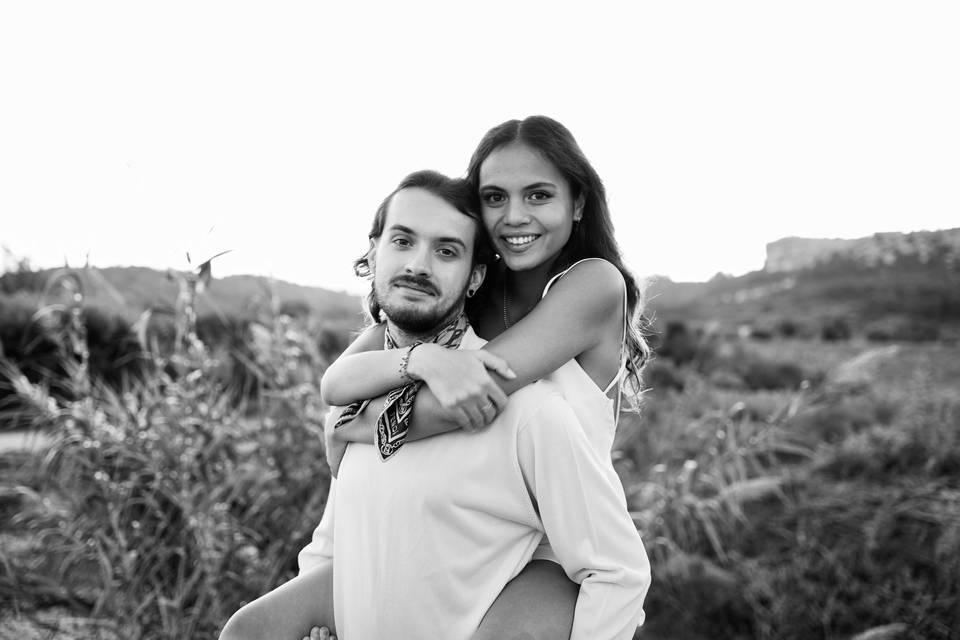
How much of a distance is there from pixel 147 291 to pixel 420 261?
643 cm

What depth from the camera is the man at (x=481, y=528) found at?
1.91 metres

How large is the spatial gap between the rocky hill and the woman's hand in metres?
18.6

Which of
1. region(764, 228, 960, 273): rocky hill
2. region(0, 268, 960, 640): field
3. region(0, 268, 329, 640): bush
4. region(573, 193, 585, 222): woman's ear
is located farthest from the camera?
region(764, 228, 960, 273): rocky hill

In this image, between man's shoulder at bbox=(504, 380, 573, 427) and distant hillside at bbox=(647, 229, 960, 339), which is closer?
man's shoulder at bbox=(504, 380, 573, 427)

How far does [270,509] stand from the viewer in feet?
13.0

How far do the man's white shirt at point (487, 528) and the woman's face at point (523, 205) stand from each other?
0.61m

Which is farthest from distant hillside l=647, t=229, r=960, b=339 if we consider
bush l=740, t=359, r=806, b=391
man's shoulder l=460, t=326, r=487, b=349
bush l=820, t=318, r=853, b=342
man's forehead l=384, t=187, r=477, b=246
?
man's forehead l=384, t=187, r=477, b=246

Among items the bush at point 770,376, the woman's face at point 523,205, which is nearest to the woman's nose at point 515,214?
the woman's face at point 523,205

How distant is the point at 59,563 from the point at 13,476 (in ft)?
4.23

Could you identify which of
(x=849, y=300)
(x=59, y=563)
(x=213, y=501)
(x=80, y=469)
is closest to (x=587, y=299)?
(x=213, y=501)

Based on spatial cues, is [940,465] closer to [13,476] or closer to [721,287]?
[13,476]

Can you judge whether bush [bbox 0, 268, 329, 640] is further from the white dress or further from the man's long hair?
the white dress

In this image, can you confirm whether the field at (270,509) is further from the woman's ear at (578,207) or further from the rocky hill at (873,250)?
the rocky hill at (873,250)

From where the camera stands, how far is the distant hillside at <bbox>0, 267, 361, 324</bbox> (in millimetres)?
4086
